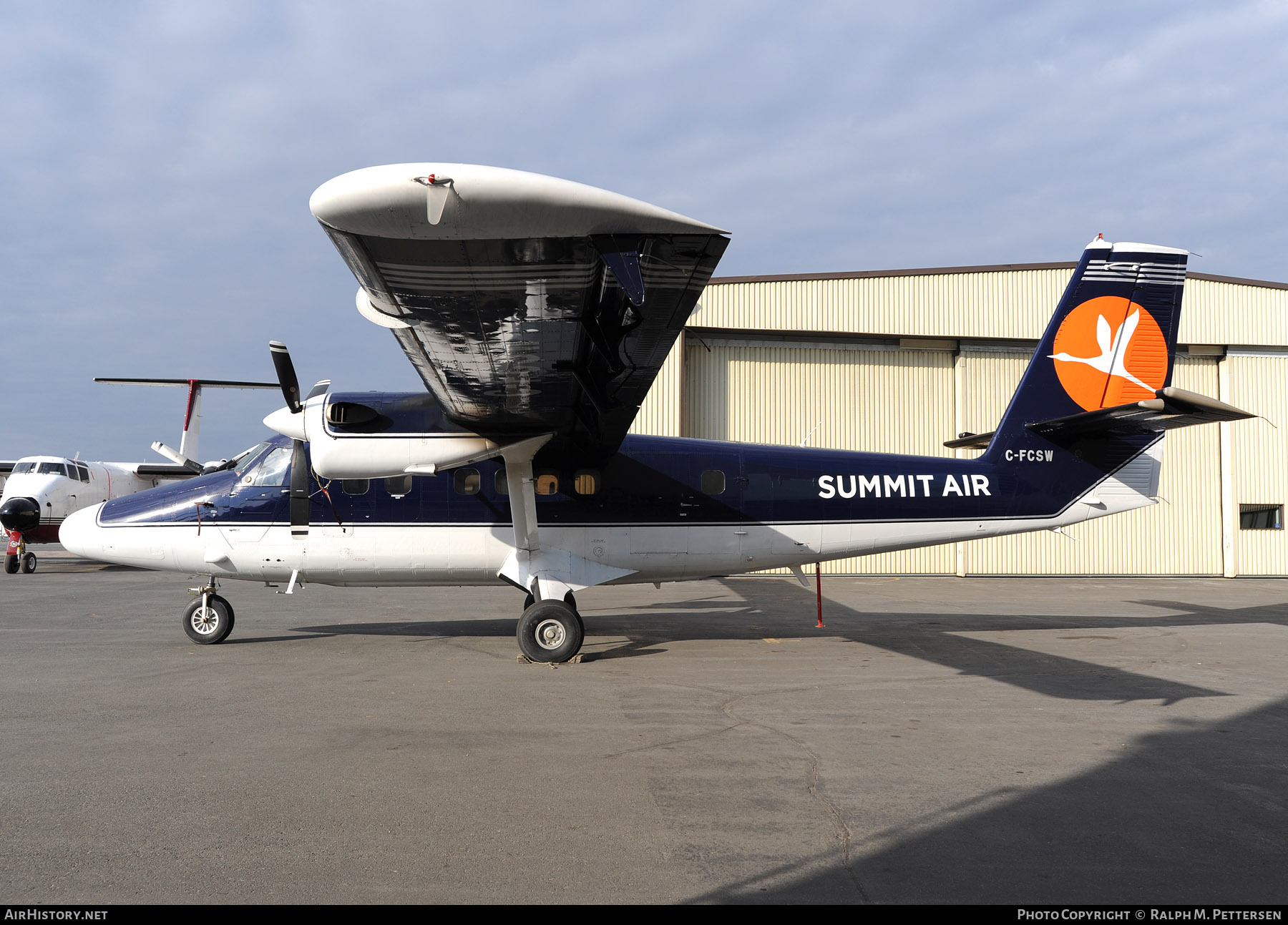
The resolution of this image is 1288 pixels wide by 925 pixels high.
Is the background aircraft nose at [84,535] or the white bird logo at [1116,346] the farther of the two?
the white bird logo at [1116,346]

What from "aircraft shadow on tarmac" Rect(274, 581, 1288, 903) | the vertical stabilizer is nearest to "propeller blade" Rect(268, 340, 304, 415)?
"aircraft shadow on tarmac" Rect(274, 581, 1288, 903)

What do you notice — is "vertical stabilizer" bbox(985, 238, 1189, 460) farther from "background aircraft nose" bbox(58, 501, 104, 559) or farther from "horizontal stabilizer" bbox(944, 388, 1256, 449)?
"background aircraft nose" bbox(58, 501, 104, 559)

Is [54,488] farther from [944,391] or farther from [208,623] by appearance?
[944,391]

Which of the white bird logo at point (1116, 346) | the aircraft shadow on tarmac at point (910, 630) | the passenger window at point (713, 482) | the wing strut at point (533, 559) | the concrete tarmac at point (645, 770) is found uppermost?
the white bird logo at point (1116, 346)

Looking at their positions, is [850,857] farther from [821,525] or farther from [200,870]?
[821,525]

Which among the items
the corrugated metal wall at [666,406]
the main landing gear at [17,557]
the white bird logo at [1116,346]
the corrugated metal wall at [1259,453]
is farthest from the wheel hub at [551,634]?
the corrugated metal wall at [1259,453]

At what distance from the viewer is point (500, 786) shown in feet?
14.8

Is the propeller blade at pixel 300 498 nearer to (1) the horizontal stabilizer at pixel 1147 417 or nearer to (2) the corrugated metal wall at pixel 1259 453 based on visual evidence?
(1) the horizontal stabilizer at pixel 1147 417

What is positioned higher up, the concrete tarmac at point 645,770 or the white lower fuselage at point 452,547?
the white lower fuselage at point 452,547

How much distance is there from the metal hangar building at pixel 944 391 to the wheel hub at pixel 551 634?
513 inches

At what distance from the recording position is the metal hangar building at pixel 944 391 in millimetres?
21297

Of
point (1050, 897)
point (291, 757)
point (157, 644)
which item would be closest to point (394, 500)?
point (157, 644)

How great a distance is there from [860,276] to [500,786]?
1948cm

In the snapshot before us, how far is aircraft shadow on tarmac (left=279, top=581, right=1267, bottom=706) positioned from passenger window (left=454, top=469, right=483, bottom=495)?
2.14m
